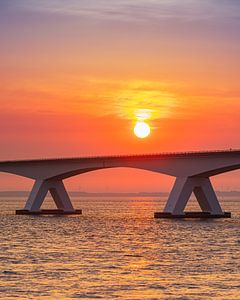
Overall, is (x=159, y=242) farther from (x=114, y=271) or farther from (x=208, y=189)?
(x=208, y=189)

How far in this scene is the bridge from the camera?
10325cm

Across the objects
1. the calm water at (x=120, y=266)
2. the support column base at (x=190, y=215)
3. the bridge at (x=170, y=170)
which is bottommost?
the calm water at (x=120, y=266)

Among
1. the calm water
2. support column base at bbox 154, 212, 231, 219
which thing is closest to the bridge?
support column base at bbox 154, 212, 231, 219

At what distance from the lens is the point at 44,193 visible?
128 metres

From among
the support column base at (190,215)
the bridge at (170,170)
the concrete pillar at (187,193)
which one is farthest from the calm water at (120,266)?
the support column base at (190,215)

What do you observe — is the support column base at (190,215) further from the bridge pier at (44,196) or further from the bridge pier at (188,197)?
the bridge pier at (44,196)

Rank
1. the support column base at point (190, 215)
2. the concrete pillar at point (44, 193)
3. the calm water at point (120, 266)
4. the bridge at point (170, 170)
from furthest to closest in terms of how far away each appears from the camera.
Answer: the concrete pillar at point (44, 193)
the support column base at point (190, 215)
the bridge at point (170, 170)
the calm water at point (120, 266)

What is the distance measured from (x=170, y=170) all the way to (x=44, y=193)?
1088 inches

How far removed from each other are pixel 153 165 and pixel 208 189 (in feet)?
25.6

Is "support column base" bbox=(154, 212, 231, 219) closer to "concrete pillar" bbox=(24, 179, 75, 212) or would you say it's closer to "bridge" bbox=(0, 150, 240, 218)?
"bridge" bbox=(0, 150, 240, 218)

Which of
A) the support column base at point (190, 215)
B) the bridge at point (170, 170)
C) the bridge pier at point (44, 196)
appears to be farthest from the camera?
the bridge pier at point (44, 196)

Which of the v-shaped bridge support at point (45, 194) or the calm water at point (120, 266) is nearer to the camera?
the calm water at point (120, 266)

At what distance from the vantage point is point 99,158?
117 m

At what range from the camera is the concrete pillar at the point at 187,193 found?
→ 106 meters
